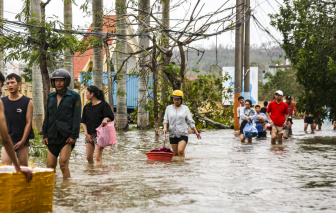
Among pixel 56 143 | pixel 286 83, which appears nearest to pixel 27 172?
pixel 56 143

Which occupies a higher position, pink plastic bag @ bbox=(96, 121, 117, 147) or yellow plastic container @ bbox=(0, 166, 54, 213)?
pink plastic bag @ bbox=(96, 121, 117, 147)

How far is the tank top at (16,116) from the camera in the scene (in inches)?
256

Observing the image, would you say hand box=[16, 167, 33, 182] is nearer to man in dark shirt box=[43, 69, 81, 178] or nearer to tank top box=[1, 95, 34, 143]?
tank top box=[1, 95, 34, 143]

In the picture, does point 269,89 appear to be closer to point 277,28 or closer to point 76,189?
point 277,28

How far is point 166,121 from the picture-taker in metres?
10.3

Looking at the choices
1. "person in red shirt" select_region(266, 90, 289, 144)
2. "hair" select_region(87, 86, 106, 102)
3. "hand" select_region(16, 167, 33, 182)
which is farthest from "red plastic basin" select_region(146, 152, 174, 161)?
"person in red shirt" select_region(266, 90, 289, 144)

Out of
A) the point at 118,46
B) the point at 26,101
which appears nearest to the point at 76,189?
the point at 26,101

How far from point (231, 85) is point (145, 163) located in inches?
644

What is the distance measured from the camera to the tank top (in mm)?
6504

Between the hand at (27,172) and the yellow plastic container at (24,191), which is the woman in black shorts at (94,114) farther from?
the hand at (27,172)

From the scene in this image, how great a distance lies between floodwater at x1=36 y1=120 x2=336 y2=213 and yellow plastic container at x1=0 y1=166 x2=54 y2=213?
0.61 metres

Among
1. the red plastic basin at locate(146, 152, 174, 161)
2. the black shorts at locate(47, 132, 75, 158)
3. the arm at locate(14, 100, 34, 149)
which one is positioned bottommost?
the red plastic basin at locate(146, 152, 174, 161)

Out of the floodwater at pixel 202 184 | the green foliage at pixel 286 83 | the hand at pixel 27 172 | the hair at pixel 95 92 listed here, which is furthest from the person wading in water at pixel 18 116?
the green foliage at pixel 286 83

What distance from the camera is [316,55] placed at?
1623 centimetres
